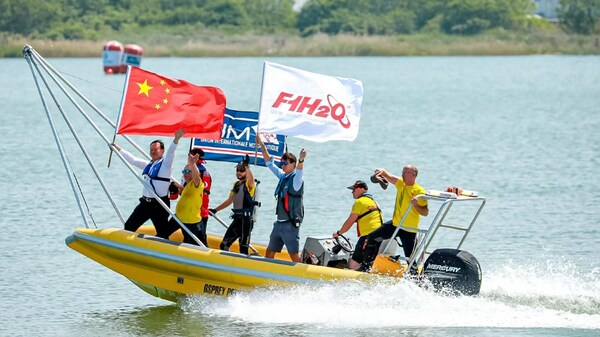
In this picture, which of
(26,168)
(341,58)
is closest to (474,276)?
(26,168)

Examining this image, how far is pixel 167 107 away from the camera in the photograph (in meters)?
13.9

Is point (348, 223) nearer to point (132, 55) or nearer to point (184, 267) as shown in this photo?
point (184, 267)

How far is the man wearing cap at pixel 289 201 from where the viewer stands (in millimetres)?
13625

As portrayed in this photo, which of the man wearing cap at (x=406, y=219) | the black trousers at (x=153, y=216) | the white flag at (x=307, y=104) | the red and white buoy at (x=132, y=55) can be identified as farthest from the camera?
the red and white buoy at (x=132, y=55)

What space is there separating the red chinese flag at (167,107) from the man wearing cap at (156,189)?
24cm

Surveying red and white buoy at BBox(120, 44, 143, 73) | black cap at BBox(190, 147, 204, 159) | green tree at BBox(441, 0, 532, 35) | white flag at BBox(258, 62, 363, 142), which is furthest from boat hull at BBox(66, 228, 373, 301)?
green tree at BBox(441, 0, 532, 35)

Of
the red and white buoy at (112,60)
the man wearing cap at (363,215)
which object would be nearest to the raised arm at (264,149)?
the man wearing cap at (363,215)

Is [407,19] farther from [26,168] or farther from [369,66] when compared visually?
[26,168]

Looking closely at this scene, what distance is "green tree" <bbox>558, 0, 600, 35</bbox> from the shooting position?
89.9 meters

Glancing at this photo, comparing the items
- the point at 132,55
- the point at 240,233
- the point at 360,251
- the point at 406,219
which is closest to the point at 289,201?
the point at 240,233

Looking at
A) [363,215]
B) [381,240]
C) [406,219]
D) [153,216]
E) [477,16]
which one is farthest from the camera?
[477,16]

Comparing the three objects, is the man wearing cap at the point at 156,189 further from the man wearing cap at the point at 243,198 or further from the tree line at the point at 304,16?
the tree line at the point at 304,16

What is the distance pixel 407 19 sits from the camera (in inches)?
3780

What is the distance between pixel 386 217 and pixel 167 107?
7.66 m
